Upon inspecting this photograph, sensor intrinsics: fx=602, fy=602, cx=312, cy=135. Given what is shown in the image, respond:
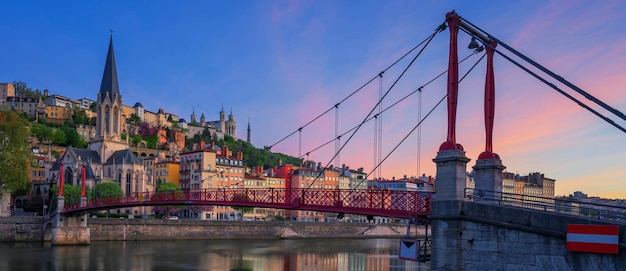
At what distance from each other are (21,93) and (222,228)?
118 m

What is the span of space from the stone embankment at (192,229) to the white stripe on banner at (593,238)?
53.5 metres

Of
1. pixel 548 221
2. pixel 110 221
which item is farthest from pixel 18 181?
pixel 548 221

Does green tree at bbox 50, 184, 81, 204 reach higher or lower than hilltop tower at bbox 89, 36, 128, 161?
lower

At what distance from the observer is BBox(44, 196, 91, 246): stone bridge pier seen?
56.2m

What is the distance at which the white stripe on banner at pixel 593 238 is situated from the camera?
635 inches

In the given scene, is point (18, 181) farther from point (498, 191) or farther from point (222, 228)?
point (498, 191)

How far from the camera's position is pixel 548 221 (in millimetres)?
17312

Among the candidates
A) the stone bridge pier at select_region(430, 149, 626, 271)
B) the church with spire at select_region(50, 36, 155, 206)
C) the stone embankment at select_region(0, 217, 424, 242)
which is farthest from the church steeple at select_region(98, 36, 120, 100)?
the stone bridge pier at select_region(430, 149, 626, 271)

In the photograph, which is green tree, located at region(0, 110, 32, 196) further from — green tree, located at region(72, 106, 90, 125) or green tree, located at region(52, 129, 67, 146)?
green tree, located at region(72, 106, 90, 125)

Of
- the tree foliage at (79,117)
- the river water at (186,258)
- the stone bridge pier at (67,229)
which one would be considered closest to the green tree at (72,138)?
the tree foliage at (79,117)

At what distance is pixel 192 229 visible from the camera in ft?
228

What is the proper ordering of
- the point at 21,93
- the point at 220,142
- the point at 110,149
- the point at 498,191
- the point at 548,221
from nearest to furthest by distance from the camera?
the point at 548,221, the point at 498,191, the point at 110,149, the point at 21,93, the point at 220,142

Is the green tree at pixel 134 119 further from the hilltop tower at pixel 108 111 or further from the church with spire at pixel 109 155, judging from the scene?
the hilltop tower at pixel 108 111

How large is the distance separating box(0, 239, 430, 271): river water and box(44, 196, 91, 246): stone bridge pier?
110 centimetres
